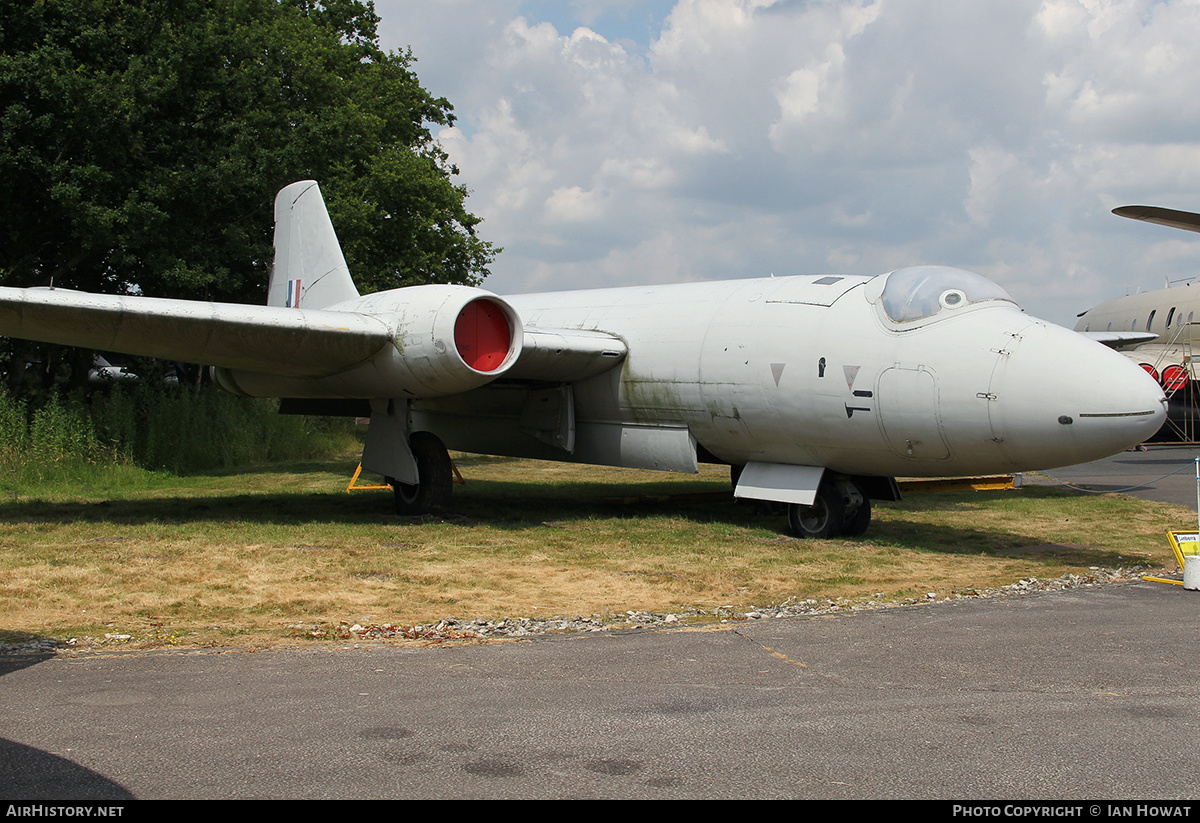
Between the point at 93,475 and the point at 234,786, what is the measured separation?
42.7 ft

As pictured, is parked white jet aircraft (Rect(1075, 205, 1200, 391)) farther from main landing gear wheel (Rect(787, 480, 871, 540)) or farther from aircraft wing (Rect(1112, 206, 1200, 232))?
main landing gear wheel (Rect(787, 480, 871, 540))

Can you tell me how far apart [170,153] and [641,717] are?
55.0ft

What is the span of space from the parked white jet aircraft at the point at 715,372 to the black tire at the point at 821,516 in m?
0.01

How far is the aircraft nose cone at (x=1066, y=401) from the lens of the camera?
771 centimetres

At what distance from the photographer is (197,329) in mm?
9414

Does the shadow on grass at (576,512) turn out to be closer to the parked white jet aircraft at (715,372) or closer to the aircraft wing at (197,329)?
the parked white jet aircraft at (715,372)

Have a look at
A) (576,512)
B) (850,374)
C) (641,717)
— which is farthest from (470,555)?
(641,717)

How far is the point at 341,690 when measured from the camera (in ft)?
14.8

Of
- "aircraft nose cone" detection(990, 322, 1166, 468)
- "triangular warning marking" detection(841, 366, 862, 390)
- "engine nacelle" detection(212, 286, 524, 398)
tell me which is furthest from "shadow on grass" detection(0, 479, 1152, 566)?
"engine nacelle" detection(212, 286, 524, 398)

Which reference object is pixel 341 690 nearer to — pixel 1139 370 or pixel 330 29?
pixel 1139 370

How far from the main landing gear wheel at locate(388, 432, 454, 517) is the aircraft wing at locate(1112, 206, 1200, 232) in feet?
57.3

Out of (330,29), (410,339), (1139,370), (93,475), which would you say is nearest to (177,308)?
(410,339)

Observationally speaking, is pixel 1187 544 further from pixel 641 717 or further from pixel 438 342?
pixel 438 342

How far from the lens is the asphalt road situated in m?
3.38
